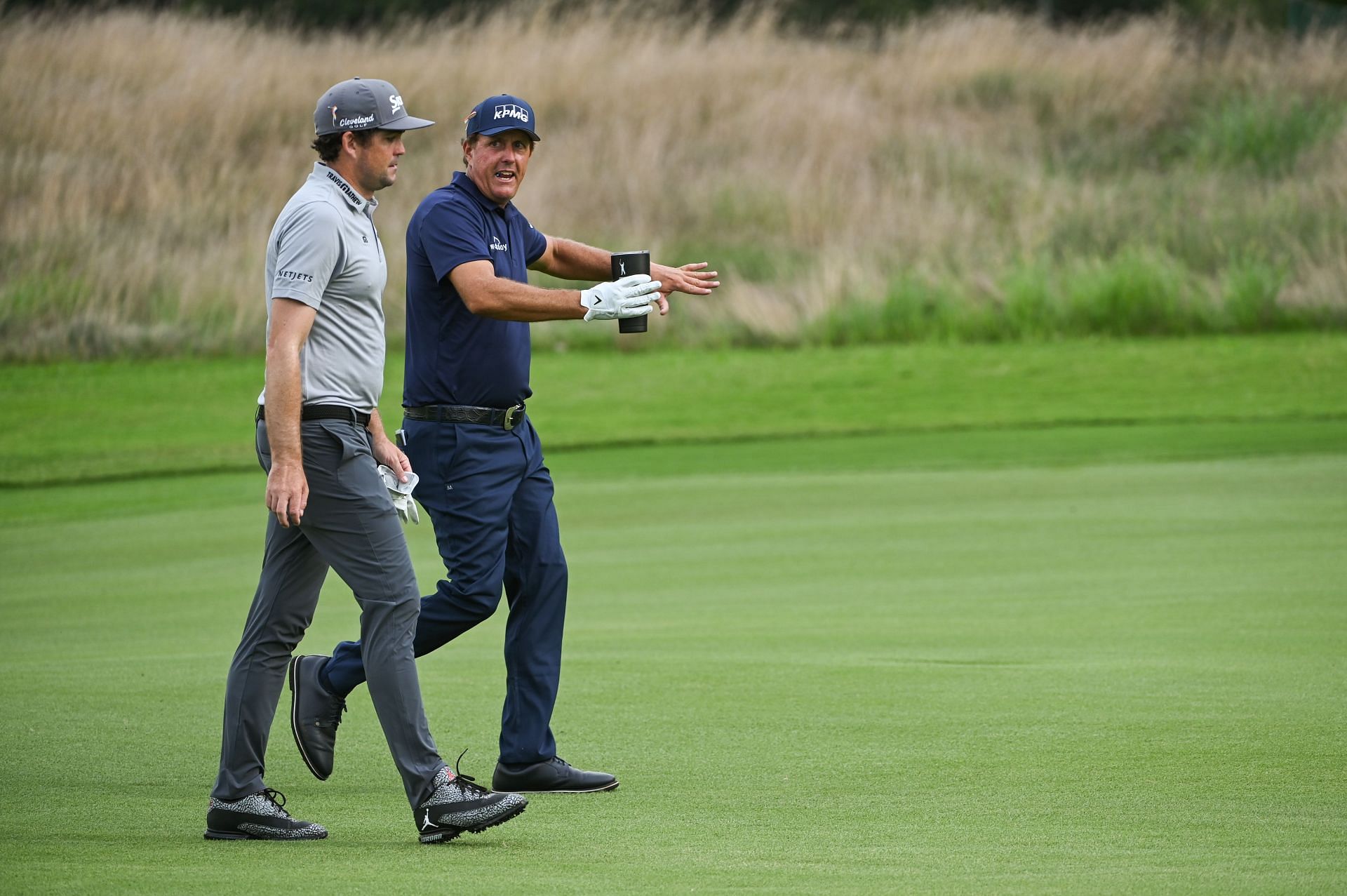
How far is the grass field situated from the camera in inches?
161

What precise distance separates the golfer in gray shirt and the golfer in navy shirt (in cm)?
41

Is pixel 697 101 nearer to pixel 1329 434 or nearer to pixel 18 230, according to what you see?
pixel 18 230

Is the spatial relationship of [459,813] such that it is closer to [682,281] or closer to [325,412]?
[325,412]

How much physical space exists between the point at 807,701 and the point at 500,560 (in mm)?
1372

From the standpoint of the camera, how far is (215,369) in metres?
19.7

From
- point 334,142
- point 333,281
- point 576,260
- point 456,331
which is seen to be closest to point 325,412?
point 333,281

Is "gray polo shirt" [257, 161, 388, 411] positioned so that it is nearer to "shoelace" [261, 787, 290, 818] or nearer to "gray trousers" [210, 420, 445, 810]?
"gray trousers" [210, 420, 445, 810]

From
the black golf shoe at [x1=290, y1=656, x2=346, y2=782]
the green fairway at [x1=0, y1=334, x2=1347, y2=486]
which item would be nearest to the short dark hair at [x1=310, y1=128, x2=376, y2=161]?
the black golf shoe at [x1=290, y1=656, x2=346, y2=782]

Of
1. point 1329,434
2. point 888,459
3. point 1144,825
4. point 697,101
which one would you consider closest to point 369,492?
point 1144,825

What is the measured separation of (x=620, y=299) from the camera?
4930 mm

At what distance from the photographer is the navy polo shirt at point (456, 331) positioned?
202 inches

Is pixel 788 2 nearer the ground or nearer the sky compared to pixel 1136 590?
nearer the sky

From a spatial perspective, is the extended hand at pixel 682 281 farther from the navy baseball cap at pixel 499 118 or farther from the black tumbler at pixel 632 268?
the navy baseball cap at pixel 499 118

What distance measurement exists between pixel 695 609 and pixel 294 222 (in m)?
4.19
